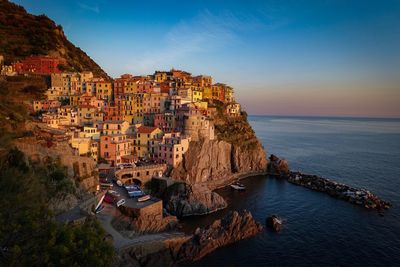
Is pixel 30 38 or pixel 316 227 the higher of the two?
pixel 30 38

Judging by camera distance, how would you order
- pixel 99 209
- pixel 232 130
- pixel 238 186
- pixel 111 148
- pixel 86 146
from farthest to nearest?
1. pixel 232 130
2. pixel 238 186
3. pixel 111 148
4. pixel 86 146
5. pixel 99 209

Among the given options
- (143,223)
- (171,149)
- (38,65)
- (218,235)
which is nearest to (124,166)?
(171,149)

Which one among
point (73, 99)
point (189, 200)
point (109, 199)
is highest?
point (73, 99)

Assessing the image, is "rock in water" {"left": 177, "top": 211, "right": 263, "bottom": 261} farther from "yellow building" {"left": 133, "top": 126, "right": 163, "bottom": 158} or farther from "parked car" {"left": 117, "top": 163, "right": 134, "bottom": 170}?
"yellow building" {"left": 133, "top": 126, "right": 163, "bottom": 158}

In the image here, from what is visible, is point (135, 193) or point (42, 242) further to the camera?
point (135, 193)

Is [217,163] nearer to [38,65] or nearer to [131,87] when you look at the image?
[131,87]

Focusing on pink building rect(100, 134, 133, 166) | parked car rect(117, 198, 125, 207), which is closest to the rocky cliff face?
pink building rect(100, 134, 133, 166)

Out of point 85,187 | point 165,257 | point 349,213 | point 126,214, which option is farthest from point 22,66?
point 349,213

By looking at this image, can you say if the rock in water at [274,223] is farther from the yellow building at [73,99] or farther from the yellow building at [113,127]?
the yellow building at [73,99]

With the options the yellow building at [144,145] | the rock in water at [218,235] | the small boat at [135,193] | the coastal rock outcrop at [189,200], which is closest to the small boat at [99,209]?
the small boat at [135,193]
